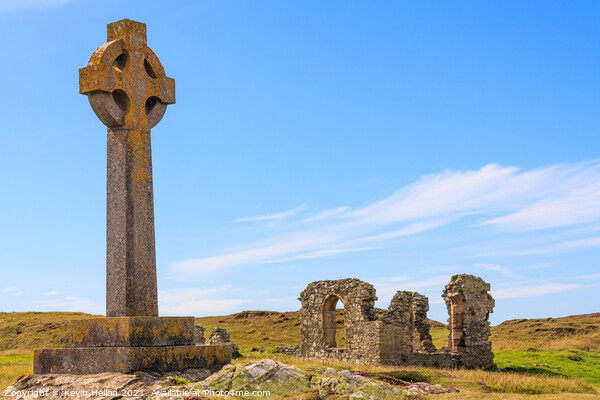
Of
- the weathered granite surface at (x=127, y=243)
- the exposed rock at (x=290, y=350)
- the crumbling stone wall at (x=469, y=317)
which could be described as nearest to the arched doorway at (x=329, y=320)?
the exposed rock at (x=290, y=350)

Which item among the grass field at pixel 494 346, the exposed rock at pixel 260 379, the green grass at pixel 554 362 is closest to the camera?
the exposed rock at pixel 260 379

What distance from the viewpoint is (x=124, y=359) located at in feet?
25.5

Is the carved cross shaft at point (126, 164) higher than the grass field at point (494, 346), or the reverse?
the carved cross shaft at point (126, 164)

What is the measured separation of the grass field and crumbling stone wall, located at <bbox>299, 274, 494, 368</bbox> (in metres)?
1.56

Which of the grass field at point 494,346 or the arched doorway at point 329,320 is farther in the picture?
the arched doorway at point 329,320

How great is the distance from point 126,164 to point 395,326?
637 inches

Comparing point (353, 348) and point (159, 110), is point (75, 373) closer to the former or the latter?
point (159, 110)

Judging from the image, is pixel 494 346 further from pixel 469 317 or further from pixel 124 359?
pixel 124 359

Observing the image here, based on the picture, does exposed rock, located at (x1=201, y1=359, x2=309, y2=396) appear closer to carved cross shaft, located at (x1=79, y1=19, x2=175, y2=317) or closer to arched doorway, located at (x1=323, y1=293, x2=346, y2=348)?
carved cross shaft, located at (x1=79, y1=19, x2=175, y2=317)

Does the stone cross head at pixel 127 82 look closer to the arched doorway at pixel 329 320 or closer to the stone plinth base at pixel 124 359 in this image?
the stone plinth base at pixel 124 359

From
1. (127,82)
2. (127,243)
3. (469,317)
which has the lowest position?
(469,317)

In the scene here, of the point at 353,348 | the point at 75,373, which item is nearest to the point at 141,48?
the point at 75,373

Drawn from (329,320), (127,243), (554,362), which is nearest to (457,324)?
(554,362)

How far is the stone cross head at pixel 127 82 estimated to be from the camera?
347 inches
